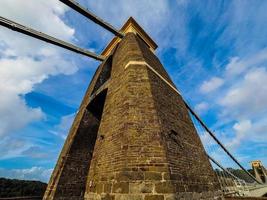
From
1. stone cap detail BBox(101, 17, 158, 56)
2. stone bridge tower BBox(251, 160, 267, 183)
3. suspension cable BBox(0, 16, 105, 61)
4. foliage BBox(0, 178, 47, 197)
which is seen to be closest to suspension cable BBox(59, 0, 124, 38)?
stone cap detail BBox(101, 17, 158, 56)

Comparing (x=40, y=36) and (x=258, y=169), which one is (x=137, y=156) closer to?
(x=40, y=36)

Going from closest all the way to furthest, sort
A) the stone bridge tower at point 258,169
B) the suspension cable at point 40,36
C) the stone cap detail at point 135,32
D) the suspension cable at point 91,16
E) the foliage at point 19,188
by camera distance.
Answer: the suspension cable at point 40,36
the suspension cable at point 91,16
the stone cap detail at point 135,32
the foliage at point 19,188
the stone bridge tower at point 258,169

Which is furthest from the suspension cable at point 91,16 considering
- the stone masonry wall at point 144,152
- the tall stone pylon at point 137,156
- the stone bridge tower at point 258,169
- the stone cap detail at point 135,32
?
→ the stone bridge tower at point 258,169

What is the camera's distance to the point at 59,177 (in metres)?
7.62

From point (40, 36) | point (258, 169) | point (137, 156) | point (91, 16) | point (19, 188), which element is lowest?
point (137, 156)

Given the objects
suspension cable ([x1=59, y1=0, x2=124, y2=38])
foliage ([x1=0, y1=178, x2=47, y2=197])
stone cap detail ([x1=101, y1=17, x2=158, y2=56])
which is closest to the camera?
suspension cable ([x1=59, y1=0, x2=124, y2=38])

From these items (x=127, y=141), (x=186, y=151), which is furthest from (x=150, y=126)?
(x=186, y=151)

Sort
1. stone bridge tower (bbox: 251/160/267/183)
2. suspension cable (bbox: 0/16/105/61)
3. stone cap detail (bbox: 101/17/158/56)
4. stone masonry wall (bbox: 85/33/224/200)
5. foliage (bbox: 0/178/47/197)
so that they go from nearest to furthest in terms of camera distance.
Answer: stone masonry wall (bbox: 85/33/224/200)
suspension cable (bbox: 0/16/105/61)
stone cap detail (bbox: 101/17/158/56)
foliage (bbox: 0/178/47/197)
stone bridge tower (bbox: 251/160/267/183)

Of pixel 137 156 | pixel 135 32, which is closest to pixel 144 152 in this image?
pixel 137 156

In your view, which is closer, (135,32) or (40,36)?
(40,36)

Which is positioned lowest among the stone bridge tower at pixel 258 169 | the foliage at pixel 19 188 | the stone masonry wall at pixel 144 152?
the stone masonry wall at pixel 144 152

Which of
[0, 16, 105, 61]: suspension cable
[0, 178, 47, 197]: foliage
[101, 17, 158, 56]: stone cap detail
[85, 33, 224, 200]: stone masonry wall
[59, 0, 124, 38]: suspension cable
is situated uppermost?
[101, 17, 158, 56]: stone cap detail

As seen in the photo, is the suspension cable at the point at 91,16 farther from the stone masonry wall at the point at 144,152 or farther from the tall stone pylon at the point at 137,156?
the stone masonry wall at the point at 144,152

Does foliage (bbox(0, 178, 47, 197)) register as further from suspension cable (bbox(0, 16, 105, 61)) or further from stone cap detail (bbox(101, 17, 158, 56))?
stone cap detail (bbox(101, 17, 158, 56))
